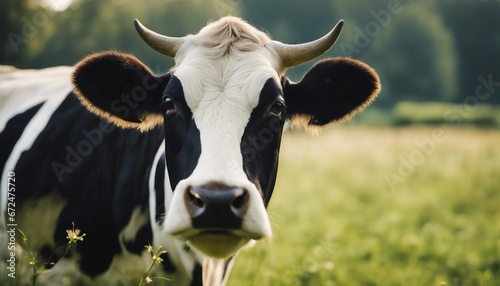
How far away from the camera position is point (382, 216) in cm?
881

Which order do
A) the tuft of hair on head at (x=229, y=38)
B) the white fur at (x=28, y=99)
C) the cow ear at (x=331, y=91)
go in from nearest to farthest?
the tuft of hair on head at (x=229, y=38) < the cow ear at (x=331, y=91) < the white fur at (x=28, y=99)

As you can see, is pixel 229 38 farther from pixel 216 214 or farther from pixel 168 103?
pixel 216 214

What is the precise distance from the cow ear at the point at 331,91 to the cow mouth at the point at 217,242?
1119 mm

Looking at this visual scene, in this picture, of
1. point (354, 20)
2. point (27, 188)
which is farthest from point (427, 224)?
point (354, 20)

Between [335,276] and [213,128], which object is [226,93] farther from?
[335,276]

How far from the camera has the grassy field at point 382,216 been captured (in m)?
5.63

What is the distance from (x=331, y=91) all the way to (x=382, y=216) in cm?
558

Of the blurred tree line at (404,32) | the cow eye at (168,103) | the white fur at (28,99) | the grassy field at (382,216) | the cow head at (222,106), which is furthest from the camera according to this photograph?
the blurred tree line at (404,32)

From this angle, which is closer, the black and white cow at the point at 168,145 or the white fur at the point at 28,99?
the black and white cow at the point at 168,145

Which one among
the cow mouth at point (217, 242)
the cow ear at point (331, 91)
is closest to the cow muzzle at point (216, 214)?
the cow mouth at point (217, 242)

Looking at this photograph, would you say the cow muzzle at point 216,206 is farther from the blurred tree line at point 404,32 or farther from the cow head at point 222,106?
the blurred tree line at point 404,32

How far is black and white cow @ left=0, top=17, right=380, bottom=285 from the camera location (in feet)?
8.76

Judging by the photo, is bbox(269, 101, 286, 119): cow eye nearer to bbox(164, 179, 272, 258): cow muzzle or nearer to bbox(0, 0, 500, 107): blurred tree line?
bbox(164, 179, 272, 258): cow muzzle

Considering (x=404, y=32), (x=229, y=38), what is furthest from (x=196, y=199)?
(x=404, y=32)
